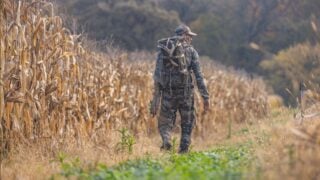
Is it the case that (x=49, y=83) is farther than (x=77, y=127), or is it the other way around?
(x=77, y=127)

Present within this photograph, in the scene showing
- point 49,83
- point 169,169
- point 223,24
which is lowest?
point 169,169

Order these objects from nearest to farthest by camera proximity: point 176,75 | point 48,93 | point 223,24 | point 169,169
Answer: point 169,169 < point 48,93 < point 176,75 < point 223,24

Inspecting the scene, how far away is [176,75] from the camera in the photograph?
40.1 ft

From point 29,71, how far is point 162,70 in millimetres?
2463

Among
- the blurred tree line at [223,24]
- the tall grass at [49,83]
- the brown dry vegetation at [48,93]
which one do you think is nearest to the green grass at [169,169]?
the brown dry vegetation at [48,93]

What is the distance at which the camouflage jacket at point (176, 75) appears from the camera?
40.1ft

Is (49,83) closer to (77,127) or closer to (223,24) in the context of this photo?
(77,127)

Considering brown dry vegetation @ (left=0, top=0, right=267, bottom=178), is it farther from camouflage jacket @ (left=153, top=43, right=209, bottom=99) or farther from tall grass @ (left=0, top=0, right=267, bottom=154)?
camouflage jacket @ (left=153, top=43, right=209, bottom=99)

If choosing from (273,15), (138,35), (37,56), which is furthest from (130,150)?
(273,15)

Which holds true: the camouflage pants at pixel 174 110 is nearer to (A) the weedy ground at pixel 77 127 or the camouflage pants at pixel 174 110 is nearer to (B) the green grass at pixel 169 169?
(A) the weedy ground at pixel 77 127

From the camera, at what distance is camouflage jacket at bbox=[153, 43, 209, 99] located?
40.1ft

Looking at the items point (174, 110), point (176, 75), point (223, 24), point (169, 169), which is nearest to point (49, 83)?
point (176, 75)

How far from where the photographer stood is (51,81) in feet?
38.2

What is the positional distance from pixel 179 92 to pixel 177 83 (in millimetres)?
182
